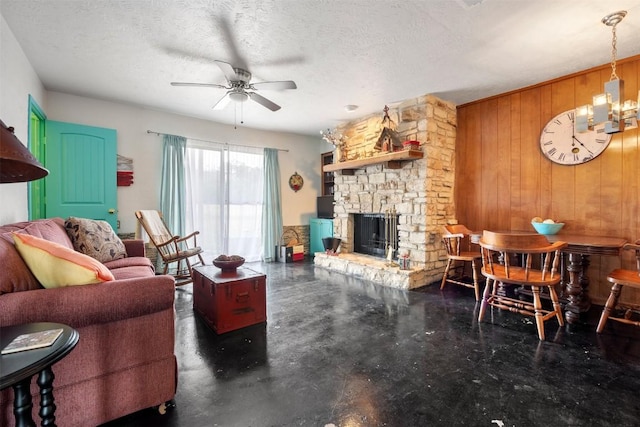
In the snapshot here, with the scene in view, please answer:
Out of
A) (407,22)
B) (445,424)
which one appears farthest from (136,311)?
(407,22)

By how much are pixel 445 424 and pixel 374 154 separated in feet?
11.0

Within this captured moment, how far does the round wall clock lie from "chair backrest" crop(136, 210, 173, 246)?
2.43m

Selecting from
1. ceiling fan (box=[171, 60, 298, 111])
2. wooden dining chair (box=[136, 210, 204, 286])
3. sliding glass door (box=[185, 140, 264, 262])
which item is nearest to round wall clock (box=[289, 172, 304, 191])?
sliding glass door (box=[185, 140, 264, 262])

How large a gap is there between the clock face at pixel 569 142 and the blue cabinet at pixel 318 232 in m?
3.23

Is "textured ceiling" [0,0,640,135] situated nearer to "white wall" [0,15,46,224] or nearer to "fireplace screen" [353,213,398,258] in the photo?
"white wall" [0,15,46,224]

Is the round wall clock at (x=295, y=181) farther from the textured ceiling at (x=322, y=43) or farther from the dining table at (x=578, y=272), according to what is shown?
the dining table at (x=578, y=272)

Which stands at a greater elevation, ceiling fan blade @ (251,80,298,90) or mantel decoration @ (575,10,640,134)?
ceiling fan blade @ (251,80,298,90)

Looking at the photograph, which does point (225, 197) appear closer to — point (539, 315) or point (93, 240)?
point (93, 240)

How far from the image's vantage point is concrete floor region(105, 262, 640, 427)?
1393 mm

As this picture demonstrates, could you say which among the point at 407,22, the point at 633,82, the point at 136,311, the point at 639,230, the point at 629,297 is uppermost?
the point at 407,22

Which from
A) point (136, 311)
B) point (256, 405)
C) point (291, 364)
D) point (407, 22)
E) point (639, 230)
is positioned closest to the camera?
point (136, 311)

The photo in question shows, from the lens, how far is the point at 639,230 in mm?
2623

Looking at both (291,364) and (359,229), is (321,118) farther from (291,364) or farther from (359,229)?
(291,364)

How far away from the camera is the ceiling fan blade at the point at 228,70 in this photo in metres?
2.34
